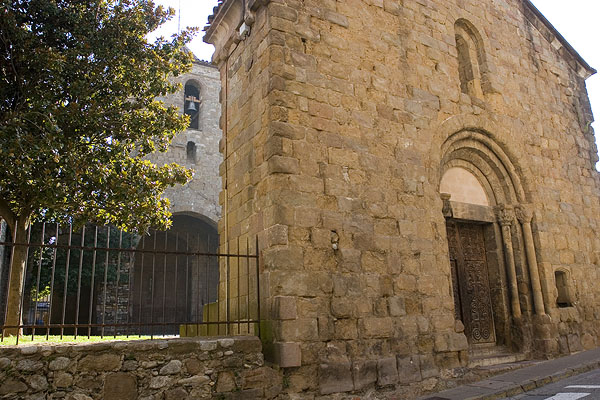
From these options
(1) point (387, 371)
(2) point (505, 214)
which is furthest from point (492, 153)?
(1) point (387, 371)

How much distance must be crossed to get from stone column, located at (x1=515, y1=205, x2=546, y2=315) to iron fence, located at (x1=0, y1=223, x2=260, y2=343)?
4924 millimetres

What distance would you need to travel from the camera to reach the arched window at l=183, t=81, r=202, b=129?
60.3 ft

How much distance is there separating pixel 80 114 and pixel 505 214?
24.4ft

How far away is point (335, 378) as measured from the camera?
4938 millimetres

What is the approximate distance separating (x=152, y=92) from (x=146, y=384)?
269 inches

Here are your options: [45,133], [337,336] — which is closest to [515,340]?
[337,336]

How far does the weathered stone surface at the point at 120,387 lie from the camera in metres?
3.83

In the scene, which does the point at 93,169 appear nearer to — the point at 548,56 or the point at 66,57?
the point at 66,57

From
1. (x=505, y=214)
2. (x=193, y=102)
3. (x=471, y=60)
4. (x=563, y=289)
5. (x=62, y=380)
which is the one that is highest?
(x=193, y=102)

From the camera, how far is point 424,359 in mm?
5719

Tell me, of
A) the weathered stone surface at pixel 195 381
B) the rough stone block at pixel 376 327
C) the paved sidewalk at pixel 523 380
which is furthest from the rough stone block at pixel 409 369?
the weathered stone surface at pixel 195 381

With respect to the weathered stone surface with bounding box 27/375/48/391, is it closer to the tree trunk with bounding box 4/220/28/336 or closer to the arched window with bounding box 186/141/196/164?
the tree trunk with bounding box 4/220/28/336

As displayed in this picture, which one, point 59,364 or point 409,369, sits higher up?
point 59,364

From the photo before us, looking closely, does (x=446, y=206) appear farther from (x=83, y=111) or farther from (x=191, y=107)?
(x=191, y=107)
